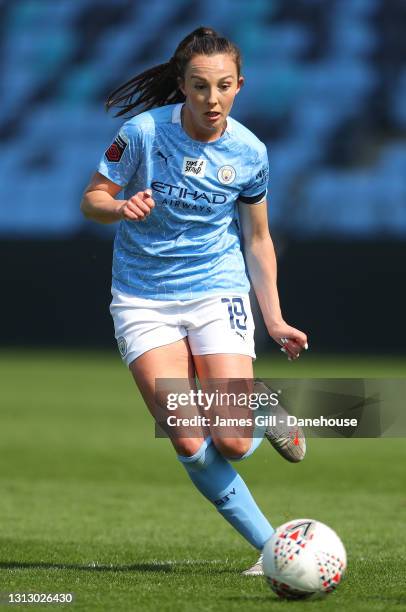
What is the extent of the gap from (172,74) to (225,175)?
0.55 meters

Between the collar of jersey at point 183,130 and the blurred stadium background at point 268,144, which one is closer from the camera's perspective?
the collar of jersey at point 183,130

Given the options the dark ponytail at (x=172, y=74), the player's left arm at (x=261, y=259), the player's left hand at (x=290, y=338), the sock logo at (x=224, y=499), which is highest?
the dark ponytail at (x=172, y=74)

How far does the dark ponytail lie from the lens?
4.95m

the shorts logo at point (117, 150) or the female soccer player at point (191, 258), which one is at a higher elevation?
the shorts logo at point (117, 150)

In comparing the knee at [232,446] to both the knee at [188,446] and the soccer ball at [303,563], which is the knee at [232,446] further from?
the soccer ball at [303,563]

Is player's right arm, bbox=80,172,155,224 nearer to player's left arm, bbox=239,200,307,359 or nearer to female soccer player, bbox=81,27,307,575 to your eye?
female soccer player, bbox=81,27,307,575

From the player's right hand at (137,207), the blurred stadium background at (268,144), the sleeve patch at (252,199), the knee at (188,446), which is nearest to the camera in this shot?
the player's right hand at (137,207)

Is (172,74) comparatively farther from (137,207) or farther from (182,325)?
(182,325)

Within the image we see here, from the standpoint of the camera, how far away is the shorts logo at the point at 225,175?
5.05 m

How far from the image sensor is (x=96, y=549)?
5957 mm

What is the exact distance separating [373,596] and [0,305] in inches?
662

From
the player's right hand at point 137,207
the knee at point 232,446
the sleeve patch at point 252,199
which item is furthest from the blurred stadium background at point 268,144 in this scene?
the player's right hand at point 137,207

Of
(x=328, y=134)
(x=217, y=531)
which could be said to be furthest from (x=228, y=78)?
(x=328, y=134)

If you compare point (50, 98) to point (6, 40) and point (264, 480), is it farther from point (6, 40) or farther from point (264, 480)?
point (264, 480)
